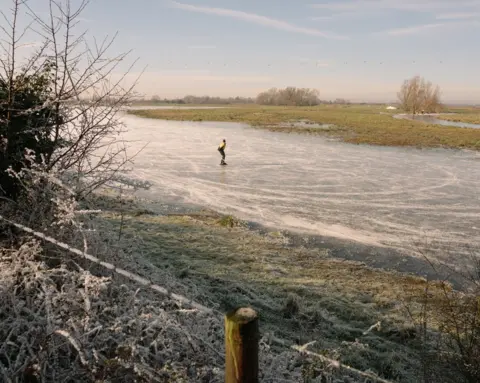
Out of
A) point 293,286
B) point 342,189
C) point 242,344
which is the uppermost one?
point 242,344

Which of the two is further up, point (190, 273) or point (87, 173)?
point (87, 173)

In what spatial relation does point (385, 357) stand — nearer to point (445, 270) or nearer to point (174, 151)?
point (445, 270)

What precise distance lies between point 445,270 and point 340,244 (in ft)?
8.33

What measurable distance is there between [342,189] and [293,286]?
9221mm

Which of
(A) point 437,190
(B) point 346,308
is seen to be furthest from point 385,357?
(A) point 437,190

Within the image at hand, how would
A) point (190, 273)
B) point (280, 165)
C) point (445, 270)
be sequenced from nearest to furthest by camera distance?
point (190, 273) → point (445, 270) → point (280, 165)

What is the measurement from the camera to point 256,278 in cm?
812

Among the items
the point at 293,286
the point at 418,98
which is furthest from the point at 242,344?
the point at 418,98

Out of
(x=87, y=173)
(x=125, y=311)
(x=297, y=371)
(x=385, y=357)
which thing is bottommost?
(x=385, y=357)

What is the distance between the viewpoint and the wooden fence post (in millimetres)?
2395

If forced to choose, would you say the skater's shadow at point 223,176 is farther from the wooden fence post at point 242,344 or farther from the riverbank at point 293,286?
the wooden fence post at point 242,344

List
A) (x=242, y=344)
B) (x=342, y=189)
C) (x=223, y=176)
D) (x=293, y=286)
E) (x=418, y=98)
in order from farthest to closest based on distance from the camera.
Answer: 1. (x=418, y=98)
2. (x=223, y=176)
3. (x=342, y=189)
4. (x=293, y=286)
5. (x=242, y=344)

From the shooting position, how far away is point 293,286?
782 cm

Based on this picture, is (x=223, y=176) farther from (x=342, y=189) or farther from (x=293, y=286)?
(x=293, y=286)
